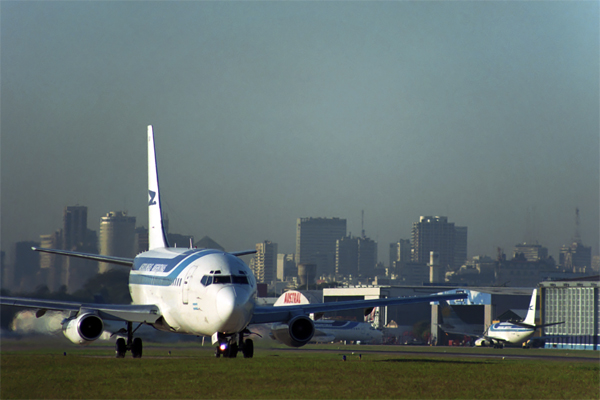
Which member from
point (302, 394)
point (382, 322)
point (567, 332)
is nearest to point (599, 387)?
point (302, 394)

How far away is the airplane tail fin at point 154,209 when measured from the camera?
5222cm

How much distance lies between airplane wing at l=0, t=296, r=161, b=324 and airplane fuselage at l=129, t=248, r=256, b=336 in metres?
0.74

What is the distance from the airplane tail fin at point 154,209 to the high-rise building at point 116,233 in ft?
58.0

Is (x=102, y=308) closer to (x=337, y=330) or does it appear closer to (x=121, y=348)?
(x=121, y=348)

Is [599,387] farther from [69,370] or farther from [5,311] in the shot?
[5,311]

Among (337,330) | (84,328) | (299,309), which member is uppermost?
(299,309)

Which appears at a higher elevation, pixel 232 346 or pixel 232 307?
pixel 232 307

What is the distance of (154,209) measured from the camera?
54188 millimetres

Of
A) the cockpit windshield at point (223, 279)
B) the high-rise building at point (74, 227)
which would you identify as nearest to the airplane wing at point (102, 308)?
the cockpit windshield at point (223, 279)

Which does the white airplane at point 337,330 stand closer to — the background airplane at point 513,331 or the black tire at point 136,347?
the background airplane at point 513,331

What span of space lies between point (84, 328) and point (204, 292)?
620 centimetres

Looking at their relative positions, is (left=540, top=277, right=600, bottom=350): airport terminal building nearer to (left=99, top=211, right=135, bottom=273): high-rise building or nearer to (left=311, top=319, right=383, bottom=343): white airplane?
(left=311, top=319, right=383, bottom=343): white airplane

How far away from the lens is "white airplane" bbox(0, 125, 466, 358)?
34938mm

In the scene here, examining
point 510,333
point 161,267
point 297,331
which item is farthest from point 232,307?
point 510,333
